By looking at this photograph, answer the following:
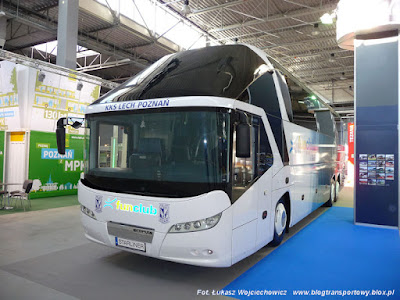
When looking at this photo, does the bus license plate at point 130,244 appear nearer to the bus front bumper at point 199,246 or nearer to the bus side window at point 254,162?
the bus front bumper at point 199,246

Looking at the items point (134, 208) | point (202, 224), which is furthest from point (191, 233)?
point (134, 208)

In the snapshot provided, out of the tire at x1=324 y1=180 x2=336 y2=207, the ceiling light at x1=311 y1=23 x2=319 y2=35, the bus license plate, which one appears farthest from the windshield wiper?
the ceiling light at x1=311 y1=23 x2=319 y2=35

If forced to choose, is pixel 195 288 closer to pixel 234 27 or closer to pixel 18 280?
pixel 18 280

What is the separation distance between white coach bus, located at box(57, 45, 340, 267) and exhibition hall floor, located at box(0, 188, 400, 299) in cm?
39

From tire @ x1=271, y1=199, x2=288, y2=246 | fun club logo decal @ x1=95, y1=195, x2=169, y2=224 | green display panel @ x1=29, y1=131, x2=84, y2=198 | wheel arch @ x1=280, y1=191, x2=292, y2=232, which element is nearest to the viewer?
fun club logo decal @ x1=95, y1=195, x2=169, y2=224

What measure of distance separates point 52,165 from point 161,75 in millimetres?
8410

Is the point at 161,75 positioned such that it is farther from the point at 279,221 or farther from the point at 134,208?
Answer: the point at 279,221

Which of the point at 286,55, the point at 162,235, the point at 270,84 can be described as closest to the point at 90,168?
the point at 162,235

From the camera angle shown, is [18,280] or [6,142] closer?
[18,280]

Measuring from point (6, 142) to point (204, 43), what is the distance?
9381mm

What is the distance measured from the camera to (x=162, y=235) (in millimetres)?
3510

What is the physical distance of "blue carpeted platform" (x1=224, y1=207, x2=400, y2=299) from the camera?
3.75m

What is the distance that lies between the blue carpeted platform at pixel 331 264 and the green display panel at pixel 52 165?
8749 millimetres

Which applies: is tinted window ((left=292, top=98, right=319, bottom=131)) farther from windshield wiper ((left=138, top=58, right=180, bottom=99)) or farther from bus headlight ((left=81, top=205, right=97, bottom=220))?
bus headlight ((left=81, top=205, right=97, bottom=220))
